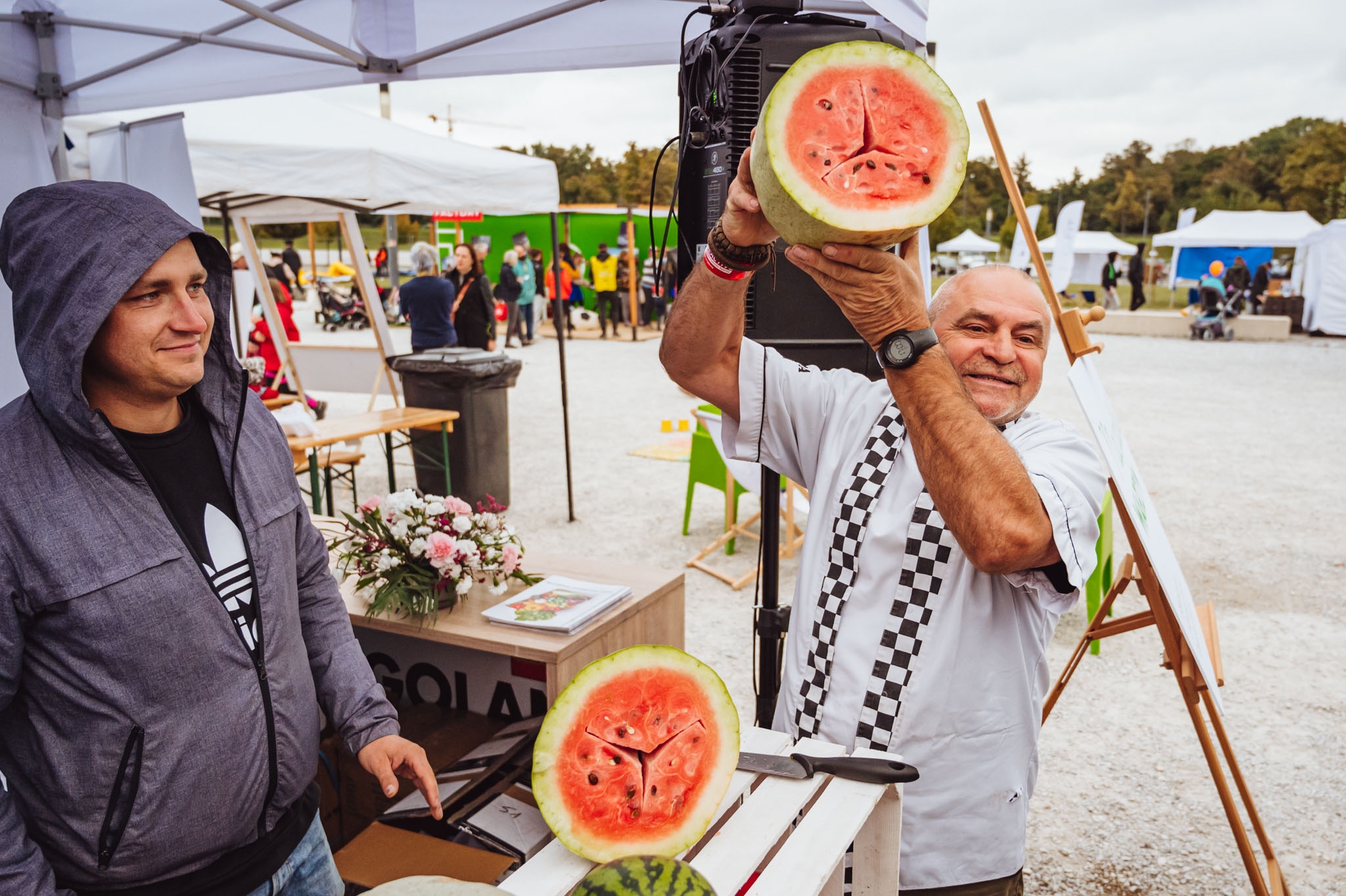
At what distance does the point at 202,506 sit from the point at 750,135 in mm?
1719

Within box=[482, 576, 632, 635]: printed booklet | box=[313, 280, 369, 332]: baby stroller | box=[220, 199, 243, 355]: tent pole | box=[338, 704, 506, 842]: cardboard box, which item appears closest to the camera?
box=[482, 576, 632, 635]: printed booklet

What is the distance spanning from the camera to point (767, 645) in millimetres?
2664

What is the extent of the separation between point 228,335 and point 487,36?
7.87 feet

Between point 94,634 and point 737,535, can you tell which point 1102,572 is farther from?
point 94,634

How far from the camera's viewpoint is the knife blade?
4.47ft

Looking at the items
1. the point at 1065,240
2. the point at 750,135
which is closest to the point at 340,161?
the point at 750,135

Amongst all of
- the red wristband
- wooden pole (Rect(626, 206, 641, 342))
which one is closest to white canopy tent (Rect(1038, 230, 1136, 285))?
wooden pole (Rect(626, 206, 641, 342))

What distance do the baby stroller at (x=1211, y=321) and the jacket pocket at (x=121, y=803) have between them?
2292 centimetres

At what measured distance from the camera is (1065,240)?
569 inches

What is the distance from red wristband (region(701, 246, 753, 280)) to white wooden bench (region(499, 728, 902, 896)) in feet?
2.88

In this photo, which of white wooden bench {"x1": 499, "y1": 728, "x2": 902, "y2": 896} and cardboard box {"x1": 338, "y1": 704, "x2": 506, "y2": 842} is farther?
cardboard box {"x1": 338, "y1": 704, "x2": 506, "y2": 842}

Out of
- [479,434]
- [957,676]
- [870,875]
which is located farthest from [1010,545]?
[479,434]

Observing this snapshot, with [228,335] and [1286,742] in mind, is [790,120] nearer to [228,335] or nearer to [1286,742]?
[228,335]

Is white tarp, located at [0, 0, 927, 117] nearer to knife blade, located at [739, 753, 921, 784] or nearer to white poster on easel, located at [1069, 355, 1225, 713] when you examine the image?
white poster on easel, located at [1069, 355, 1225, 713]
